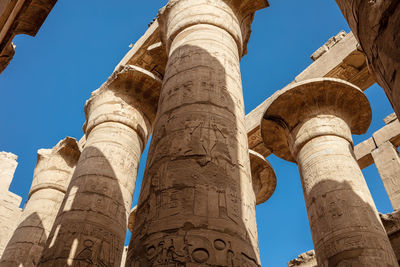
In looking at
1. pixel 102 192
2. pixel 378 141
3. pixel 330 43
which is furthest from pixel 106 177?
pixel 378 141

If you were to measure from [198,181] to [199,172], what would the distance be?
109 mm

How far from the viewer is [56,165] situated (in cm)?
1012

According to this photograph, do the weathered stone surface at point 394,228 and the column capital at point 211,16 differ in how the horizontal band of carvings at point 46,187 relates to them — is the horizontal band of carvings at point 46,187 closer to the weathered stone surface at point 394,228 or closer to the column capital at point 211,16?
the column capital at point 211,16

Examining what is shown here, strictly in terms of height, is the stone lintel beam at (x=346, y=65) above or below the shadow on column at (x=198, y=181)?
above

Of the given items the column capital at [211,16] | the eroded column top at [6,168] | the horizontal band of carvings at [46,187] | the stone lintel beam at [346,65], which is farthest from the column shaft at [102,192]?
the eroded column top at [6,168]

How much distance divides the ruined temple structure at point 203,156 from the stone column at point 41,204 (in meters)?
0.04

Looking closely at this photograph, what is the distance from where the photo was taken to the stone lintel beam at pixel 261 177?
369 inches

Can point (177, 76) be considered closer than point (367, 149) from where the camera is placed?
Yes

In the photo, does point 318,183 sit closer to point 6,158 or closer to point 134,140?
point 134,140

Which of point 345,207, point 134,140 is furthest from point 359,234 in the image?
point 134,140

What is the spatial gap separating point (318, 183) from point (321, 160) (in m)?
0.48

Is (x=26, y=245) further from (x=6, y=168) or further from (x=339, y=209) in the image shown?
(x=6, y=168)

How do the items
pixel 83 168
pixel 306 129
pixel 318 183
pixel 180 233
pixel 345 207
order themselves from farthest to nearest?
pixel 306 129
pixel 83 168
pixel 318 183
pixel 345 207
pixel 180 233

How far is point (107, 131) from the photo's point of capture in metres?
7.11
